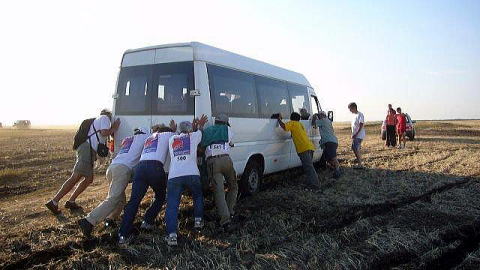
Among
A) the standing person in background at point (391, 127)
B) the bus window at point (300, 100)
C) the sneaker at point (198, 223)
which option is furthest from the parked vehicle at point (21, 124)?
the sneaker at point (198, 223)

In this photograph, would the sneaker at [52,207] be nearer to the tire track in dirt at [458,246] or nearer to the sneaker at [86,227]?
Answer: the sneaker at [86,227]

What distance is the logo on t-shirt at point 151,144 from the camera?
5.86 m

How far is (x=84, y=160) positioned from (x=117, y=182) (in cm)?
166

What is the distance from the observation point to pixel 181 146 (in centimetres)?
579

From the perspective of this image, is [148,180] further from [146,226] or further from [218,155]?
[218,155]

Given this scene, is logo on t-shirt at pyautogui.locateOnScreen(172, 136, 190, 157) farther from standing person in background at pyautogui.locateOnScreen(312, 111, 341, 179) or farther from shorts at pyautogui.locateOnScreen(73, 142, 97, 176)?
standing person in background at pyautogui.locateOnScreen(312, 111, 341, 179)

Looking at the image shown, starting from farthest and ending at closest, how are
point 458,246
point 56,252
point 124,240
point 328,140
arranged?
point 328,140, point 124,240, point 56,252, point 458,246

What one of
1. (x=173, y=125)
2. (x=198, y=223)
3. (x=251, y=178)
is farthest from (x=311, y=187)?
(x=173, y=125)

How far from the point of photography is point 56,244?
5512 mm

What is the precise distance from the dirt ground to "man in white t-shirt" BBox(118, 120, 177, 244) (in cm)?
22

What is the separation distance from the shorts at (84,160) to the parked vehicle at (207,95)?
0.54 metres

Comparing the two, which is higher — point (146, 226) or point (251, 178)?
point (251, 178)

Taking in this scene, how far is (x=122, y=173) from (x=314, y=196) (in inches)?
151

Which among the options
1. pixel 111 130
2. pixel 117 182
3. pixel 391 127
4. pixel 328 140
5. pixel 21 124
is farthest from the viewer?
pixel 21 124
